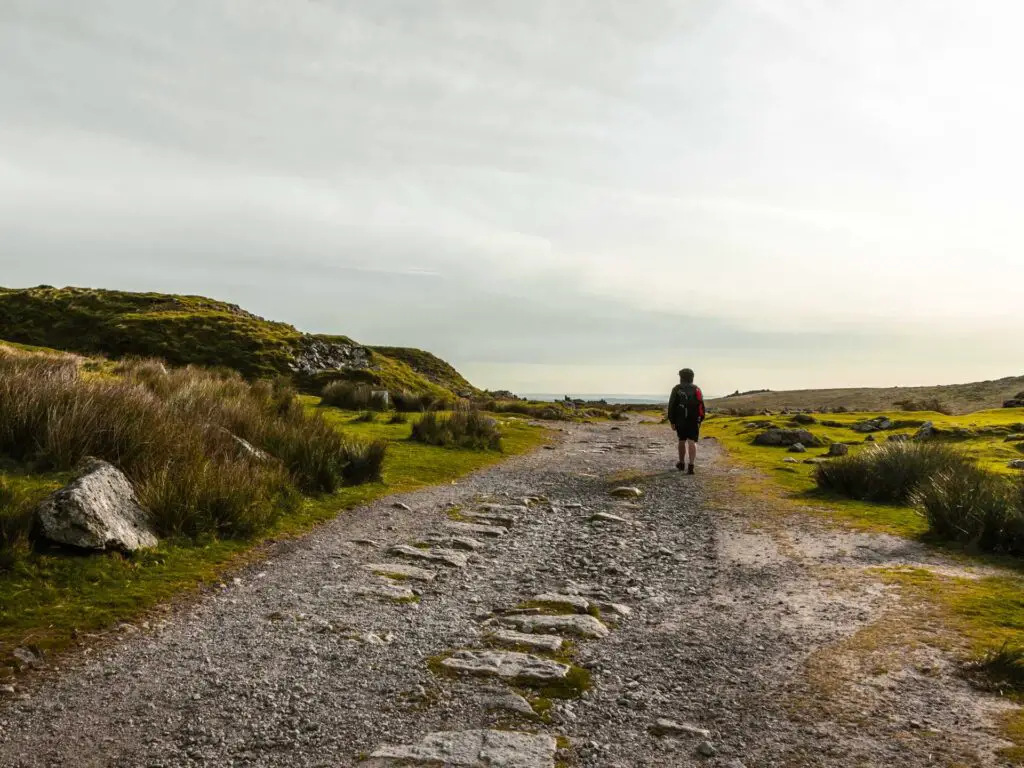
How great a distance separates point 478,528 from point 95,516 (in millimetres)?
4757

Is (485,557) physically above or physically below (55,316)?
below

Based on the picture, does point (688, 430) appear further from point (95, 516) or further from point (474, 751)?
point (474, 751)

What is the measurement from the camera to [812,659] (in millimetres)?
4844

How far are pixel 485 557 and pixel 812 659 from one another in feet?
13.2

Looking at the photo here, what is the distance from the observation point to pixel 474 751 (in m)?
3.55

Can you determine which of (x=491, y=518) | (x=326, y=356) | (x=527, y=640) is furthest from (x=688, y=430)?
(x=326, y=356)

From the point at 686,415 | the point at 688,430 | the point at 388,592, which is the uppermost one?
the point at 686,415

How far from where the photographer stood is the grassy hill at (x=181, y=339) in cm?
3931

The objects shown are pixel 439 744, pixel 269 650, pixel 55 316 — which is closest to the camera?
pixel 439 744

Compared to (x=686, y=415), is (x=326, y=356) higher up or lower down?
higher up

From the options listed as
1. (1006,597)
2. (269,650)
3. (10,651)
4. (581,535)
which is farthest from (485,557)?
(1006,597)

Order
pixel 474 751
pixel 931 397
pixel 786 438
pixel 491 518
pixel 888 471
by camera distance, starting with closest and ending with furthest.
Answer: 1. pixel 474 751
2. pixel 491 518
3. pixel 888 471
4. pixel 786 438
5. pixel 931 397

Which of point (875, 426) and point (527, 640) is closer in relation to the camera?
point (527, 640)

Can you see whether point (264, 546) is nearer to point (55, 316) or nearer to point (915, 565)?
point (915, 565)
